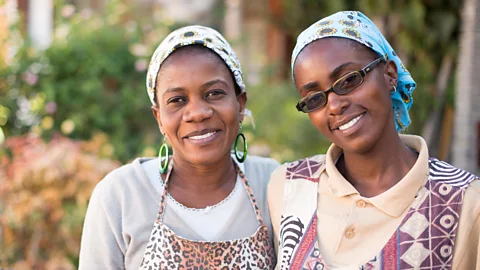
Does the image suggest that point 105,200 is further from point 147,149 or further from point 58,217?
point 147,149

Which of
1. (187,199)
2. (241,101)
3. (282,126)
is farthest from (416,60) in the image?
(187,199)

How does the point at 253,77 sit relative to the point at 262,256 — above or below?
above

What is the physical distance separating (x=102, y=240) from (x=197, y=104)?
0.72m

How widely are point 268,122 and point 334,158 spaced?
484 centimetres

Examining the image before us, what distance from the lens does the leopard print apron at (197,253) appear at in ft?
8.57

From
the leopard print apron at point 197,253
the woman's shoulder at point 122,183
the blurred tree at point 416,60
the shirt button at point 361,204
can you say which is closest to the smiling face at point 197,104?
the woman's shoulder at point 122,183

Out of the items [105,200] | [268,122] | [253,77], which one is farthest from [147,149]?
[253,77]

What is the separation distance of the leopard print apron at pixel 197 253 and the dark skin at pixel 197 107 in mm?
218

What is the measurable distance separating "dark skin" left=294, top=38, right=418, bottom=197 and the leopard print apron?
0.55m

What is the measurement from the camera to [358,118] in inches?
92.1

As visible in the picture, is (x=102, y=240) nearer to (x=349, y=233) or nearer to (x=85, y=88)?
(x=349, y=233)

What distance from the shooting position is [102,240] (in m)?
2.67

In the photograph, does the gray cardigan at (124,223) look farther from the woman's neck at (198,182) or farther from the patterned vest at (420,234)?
the patterned vest at (420,234)

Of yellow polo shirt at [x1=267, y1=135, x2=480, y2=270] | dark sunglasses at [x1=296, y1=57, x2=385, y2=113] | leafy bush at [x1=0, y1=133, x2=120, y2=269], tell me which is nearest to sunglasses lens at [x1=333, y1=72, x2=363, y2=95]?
dark sunglasses at [x1=296, y1=57, x2=385, y2=113]
